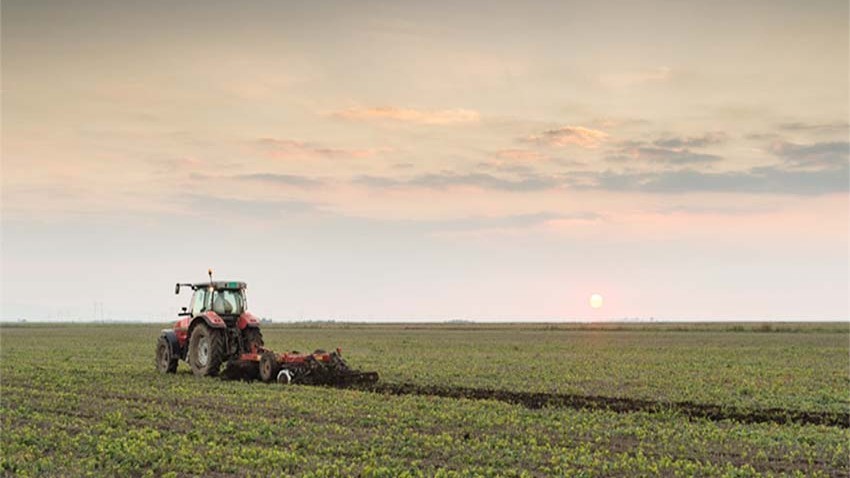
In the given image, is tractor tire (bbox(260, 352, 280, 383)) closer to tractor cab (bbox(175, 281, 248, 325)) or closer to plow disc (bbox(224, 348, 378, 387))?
plow disc (bbox(224, 348, 378, 387))

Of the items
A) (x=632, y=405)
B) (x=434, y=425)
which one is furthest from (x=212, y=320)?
(x=632, y=405)

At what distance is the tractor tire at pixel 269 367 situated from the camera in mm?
27938

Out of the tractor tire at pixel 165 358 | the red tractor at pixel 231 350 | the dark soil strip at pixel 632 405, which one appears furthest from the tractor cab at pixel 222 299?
the dark soil strip at pixel 632 405

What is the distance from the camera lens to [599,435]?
17.6 metres

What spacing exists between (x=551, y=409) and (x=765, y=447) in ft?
19.6

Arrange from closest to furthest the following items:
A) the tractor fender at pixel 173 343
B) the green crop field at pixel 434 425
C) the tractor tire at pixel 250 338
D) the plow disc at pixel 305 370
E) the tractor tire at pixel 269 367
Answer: the green crop field at pixel 434 425 < the plow disc at pixel 305 370 < the tractor tire at pixel 269 367 < the tractor tire at pixel 250 338 < the tractor fender at pixel 173 343

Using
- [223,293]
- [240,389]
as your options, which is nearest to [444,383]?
[240,389]

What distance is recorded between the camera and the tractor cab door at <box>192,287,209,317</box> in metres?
31.1

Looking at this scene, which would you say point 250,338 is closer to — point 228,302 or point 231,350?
point 231,350

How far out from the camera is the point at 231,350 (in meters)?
30.1

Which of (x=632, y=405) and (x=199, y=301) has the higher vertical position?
(x=199, y=301)

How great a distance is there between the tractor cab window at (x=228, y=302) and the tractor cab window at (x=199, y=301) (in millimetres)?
452

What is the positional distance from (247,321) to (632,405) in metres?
14.2

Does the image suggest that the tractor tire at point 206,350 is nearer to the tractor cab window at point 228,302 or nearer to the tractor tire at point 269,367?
the tractor cab window at point 228,302
